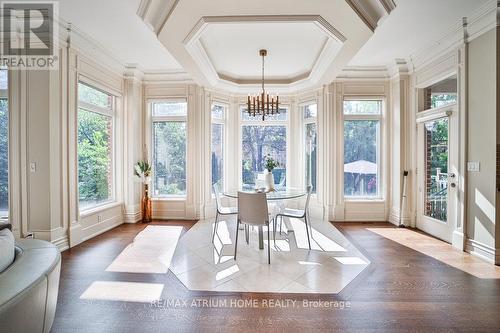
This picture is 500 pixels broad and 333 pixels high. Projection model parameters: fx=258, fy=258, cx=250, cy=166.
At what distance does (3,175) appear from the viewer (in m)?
3.44

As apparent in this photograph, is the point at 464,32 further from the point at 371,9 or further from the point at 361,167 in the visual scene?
the point at 361,167

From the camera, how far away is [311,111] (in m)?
5.60

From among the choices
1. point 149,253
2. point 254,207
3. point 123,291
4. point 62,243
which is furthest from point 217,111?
point 123,291

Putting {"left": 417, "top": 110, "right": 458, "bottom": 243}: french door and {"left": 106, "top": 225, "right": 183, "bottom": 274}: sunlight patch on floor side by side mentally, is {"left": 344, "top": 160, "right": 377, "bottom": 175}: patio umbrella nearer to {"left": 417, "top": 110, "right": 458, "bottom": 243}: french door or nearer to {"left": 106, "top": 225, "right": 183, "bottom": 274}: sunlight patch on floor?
{"left": 417, "top": 110, "right": 458, "bottom": 243}: french door

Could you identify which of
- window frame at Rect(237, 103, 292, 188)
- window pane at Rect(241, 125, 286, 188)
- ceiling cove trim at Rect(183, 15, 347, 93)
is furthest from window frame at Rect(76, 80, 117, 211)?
window pane at Rect(241, 125, 286, 188)

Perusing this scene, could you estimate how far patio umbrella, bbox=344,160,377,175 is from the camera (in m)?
5.18

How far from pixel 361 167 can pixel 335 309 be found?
11.8 feet

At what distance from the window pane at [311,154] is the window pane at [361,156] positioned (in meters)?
0.64

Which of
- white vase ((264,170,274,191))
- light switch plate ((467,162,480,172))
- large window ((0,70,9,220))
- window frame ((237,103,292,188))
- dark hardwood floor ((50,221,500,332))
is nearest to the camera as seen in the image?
dark hardwood floor ((50,221,500,332))

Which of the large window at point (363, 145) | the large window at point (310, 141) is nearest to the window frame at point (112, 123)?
the large window at point (310, 141)

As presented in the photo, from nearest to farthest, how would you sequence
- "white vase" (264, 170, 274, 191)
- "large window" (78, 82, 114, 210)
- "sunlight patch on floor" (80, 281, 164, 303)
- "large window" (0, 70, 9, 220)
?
"sunlight patch on floor" (80, 281, 164, 303)
"large window" (0, 70, 9, 220)
"white vase" (264, 170, 274, 191)
"large window" (78, 82, 114, 210)

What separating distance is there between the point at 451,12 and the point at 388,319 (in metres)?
3.61

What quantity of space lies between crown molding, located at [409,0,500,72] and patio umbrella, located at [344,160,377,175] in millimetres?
1908

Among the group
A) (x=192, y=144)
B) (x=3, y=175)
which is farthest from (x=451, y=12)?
(x=3, y=175)
